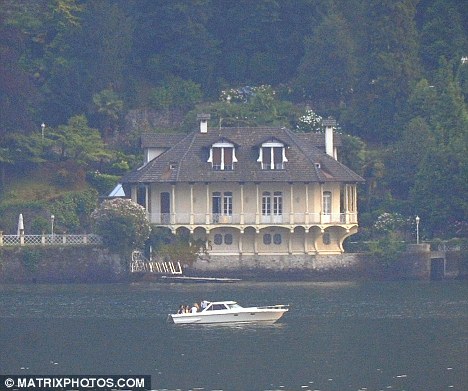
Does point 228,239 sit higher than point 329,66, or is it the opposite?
point 329,66

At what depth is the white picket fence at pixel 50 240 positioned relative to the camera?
4405 inches

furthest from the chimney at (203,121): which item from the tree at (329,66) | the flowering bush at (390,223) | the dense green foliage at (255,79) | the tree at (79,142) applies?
A: the tree at (329,66)

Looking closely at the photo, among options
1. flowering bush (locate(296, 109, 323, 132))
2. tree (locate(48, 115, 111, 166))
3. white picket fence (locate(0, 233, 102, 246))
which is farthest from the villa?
flowering bush (locate(296, 109, 323, 132))

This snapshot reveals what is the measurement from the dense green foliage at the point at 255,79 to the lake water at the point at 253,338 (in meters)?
17.9

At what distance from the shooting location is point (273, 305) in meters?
93.0

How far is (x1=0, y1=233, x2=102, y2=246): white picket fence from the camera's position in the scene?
111875 mm

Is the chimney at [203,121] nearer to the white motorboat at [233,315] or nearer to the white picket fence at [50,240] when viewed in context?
the white picket fence at [50,240]

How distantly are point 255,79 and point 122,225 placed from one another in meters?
33.0

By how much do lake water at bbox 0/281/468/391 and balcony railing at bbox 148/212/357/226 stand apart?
8.84 metres

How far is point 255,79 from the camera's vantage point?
141m

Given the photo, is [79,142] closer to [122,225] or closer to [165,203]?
[165,203]

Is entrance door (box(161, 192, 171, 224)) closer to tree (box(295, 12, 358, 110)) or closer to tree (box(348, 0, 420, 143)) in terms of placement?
tree (box(348, 0, 420, 143))

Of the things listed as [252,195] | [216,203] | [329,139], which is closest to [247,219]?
[252,195]

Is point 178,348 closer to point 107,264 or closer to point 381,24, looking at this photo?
point 107,264
